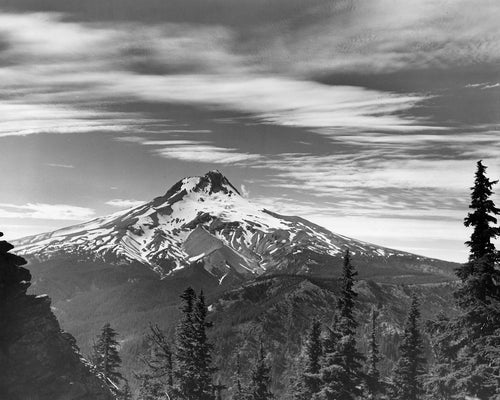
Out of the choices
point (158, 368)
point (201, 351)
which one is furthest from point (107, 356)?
point (201, 351)

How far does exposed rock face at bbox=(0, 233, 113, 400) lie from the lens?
39.9 meters

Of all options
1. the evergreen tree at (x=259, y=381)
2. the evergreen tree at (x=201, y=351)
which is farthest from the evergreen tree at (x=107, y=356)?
the evergreen tree at (x=201, y=351)

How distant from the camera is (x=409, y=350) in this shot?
139ft

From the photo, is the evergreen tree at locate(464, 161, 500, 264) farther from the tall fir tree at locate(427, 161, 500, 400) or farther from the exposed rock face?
the exposed rock face

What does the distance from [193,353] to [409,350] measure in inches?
711

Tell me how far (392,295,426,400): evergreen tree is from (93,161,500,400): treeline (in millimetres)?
76

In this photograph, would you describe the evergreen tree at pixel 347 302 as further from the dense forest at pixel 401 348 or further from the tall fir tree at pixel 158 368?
the tall fir tree at pixel 158 368

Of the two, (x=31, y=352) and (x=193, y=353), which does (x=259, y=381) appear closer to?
(x=193, y=353)

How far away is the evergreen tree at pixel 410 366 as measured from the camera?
137ft

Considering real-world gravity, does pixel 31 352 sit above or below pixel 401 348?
below

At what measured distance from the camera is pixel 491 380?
22.8 m

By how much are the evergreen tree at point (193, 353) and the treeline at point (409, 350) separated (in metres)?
0.06

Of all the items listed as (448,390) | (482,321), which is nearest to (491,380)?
(482,321)

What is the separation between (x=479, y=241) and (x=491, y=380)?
5936 mm
